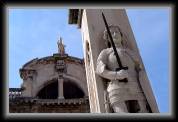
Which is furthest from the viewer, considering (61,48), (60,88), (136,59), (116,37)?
(61,48)

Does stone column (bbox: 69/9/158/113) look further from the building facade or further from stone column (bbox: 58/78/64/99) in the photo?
stone column (bbox: 58/78/64/99)

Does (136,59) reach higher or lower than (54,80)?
lower

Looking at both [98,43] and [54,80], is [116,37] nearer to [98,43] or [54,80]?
[98,43]

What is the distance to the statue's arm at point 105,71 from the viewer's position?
23.5 ft

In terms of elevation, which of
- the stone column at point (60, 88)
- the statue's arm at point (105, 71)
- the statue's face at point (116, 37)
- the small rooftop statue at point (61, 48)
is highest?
the small rooftop statue at point (61, 48)

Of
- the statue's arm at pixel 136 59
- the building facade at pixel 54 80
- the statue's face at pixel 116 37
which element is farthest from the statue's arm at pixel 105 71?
the building facade at pixel 54 80

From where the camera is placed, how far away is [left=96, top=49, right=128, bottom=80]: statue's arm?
7152mm

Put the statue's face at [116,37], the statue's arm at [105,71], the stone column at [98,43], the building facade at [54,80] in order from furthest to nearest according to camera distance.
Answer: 1. the building facade at [54,80]
2. the statue's face at [116,37]
3. the stone column at [98,43]
4. the statue's arm at [105,71]

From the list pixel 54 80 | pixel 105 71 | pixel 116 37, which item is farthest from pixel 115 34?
pixel 54 80

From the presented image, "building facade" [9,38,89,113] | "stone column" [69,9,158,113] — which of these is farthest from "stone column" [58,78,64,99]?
"stone column" [69,9,158,113]

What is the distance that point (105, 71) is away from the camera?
7.35m

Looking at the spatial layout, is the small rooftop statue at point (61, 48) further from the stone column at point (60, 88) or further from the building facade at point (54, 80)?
the stone column at point (60, 88)
